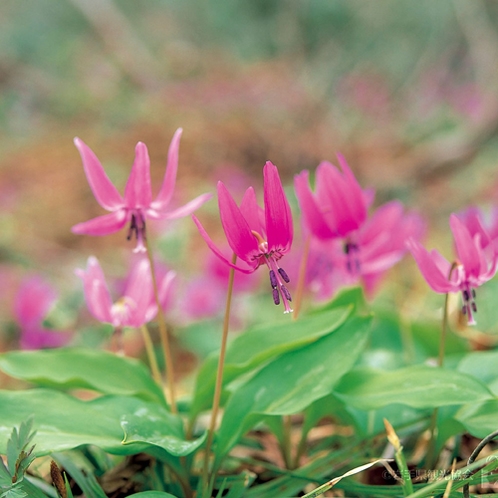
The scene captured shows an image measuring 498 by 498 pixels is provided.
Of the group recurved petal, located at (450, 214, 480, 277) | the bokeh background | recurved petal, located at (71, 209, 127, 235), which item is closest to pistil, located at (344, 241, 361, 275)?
recurved petal, located at (450, 214, 480, 277)

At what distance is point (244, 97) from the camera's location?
7.52m

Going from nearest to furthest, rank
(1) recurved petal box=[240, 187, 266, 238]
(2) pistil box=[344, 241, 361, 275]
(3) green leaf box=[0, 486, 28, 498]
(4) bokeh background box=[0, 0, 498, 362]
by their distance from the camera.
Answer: (3) green leaf box=[0, 486, 28, 498], (1) recurved petal box=[240, 187, 266, 238], (2) pistil box=[344, 241, 361, 275], (4) bokeh background box=[0, 0, 498, 362]

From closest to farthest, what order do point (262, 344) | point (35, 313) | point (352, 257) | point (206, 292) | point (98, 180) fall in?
point (98, 180)
point (262, 344)
point (352, 257)
point (35, 313)
point (206, 292)

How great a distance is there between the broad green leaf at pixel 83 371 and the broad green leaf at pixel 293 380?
0.69ft

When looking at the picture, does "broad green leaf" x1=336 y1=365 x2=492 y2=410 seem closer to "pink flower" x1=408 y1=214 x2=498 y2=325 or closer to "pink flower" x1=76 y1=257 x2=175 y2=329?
"pink flower" x1=408 y1=214 x2=498 y2=325

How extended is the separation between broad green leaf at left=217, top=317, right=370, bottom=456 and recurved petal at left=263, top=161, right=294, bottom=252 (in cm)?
28

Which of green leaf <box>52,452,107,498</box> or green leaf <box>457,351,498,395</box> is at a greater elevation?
green leaf <box>457,351,498,395</box>

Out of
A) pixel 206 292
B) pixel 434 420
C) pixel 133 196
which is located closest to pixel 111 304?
pixel 133 196

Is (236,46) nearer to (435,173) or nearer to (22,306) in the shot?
(435,173)

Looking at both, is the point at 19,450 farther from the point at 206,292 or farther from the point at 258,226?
the point at 206,292

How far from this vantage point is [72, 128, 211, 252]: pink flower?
1.05 metres

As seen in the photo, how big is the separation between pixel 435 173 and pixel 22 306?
3.62 m

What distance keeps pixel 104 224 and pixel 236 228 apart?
36cm

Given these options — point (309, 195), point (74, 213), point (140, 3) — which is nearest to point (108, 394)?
point (309, 195)
